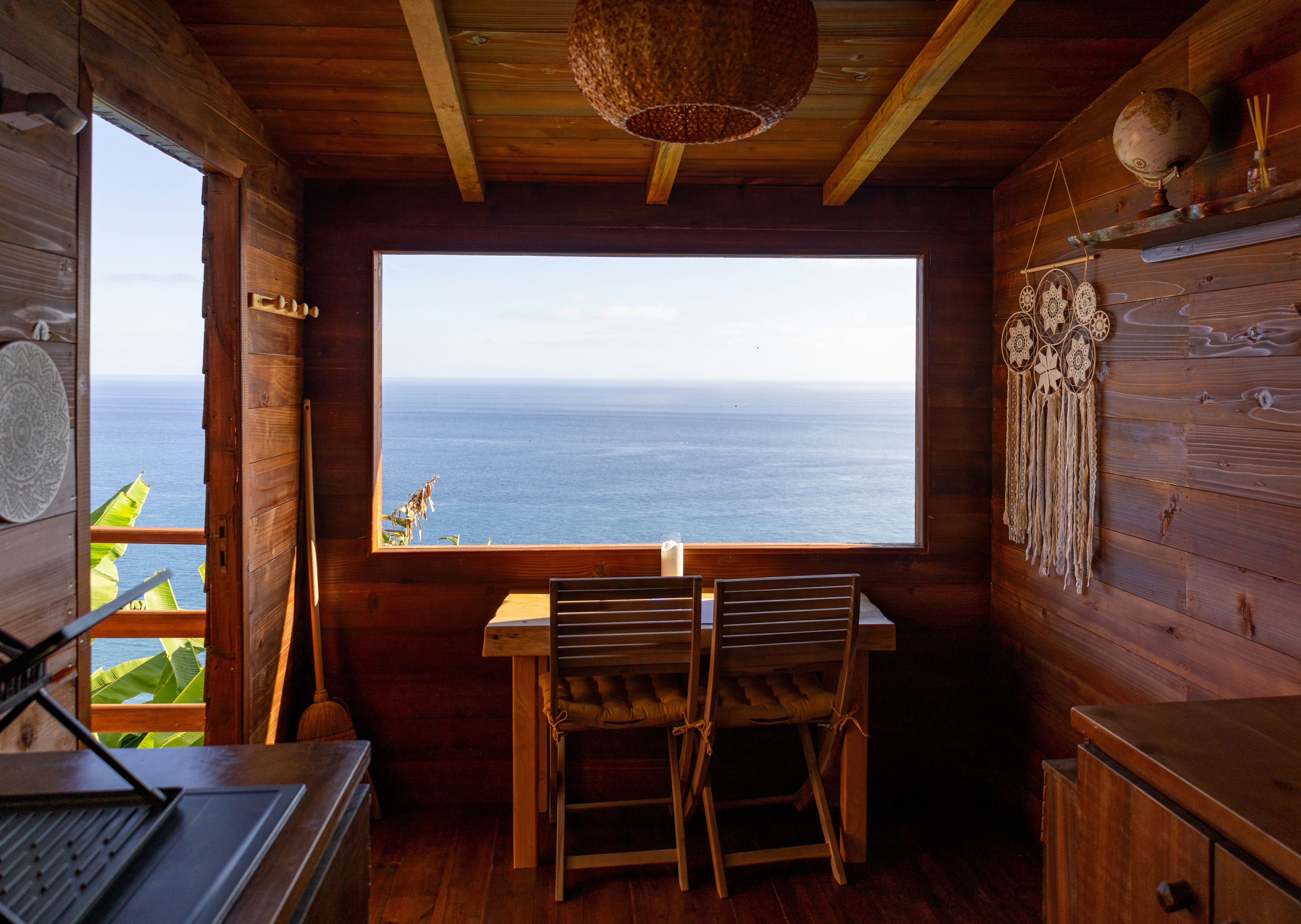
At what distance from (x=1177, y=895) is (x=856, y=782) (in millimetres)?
1608

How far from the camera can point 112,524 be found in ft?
11.4

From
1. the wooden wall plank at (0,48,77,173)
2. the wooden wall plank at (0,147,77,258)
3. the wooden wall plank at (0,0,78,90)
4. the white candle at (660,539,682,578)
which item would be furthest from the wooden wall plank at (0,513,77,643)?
the white candle at (660,539,682,578)

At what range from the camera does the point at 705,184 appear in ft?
9.54

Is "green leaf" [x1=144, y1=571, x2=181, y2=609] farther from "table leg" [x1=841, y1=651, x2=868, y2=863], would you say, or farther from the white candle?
"table leg" [x1=841, y1=651, x2=868, y2=863]

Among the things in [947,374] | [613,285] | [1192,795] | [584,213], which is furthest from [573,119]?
[613,285]

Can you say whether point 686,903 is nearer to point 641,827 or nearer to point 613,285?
point 641,827

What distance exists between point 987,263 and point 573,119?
1.58 m

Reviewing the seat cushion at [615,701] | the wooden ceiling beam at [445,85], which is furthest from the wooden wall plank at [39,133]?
the seat cushion at [615,701]

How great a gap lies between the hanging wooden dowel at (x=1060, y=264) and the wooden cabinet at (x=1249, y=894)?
1830mm

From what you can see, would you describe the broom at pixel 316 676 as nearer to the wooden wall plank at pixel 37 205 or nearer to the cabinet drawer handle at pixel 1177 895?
the wooden wall plank at pixel 37 205

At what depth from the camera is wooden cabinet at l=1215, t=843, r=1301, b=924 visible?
897 mm

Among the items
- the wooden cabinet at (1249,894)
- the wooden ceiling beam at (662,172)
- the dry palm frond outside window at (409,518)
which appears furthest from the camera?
the dry palm frond outside window at (409,518)

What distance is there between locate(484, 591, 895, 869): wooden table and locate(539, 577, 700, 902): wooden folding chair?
10 cm

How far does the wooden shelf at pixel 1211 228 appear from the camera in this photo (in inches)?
60.6
